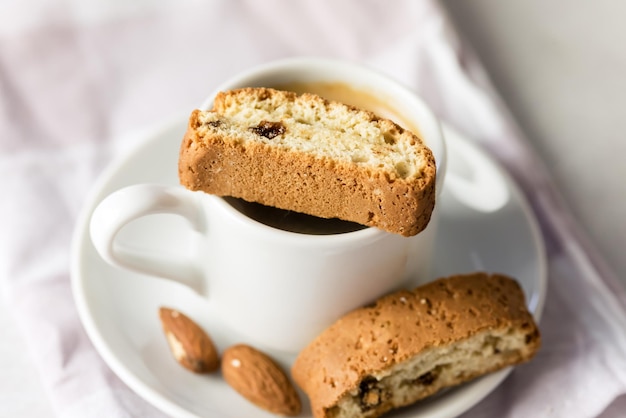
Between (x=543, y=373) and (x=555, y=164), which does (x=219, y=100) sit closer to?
(x=543, y=373)

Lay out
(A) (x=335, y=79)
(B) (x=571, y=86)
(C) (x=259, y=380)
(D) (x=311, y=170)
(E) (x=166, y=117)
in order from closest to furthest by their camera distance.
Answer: (D) (x=311, y=170) → (C) (x=259, y=380) → (A) (x=335, y=79) → (E) (x=166, y=117) → (B) (x=571, y=86)

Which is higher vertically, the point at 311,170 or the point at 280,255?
the point at 311,170

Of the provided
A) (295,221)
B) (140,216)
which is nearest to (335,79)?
(295,221)

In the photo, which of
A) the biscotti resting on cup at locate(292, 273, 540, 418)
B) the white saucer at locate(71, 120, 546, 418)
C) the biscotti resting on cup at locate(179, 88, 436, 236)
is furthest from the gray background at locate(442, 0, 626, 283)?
the biscotti resting on cup at locate(179, 88, 436, 236)

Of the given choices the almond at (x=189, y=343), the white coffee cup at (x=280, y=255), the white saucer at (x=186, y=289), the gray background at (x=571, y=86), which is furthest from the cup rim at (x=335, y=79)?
the gray background at (x=571, y=86)

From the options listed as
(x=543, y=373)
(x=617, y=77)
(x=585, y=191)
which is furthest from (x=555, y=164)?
(x=543, y=373)

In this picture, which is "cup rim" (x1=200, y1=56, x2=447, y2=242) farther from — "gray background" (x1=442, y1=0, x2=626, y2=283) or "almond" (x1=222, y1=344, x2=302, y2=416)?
"gray background" (x1=442, y1=0, x2=626, y2=283)

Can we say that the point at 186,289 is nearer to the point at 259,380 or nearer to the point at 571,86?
the point at 259,380
